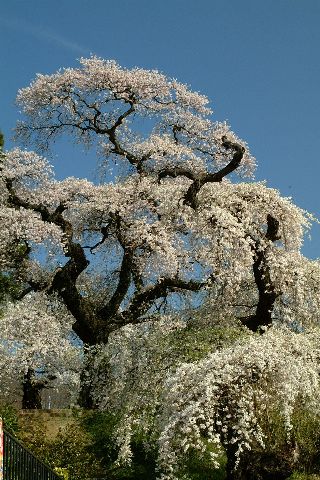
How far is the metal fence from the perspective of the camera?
11422mm

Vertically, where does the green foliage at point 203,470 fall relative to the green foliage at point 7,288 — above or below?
below

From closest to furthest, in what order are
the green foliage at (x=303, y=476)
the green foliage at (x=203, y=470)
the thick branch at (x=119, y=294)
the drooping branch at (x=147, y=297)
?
the green foliage at (x=203, y=470) < the green foliage at (x=303, y=476) < the drooping branch at (x=147, y=297) < the thick branch at (x=119, y=294)

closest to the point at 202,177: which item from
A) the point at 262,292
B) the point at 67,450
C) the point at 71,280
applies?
the point at 262,292

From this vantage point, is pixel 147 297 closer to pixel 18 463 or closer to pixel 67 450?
pixel 67 450

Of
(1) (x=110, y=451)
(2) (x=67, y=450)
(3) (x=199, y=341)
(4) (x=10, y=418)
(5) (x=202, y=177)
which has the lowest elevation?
(2) (x=67, y=450)

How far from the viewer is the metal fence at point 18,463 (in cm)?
1142

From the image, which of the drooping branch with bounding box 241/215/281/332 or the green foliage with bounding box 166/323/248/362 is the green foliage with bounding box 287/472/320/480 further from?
the green foliage with bounding box 166/323/248/362

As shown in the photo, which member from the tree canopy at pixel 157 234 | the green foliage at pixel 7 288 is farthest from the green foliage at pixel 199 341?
the green foliage at pixel 7 288

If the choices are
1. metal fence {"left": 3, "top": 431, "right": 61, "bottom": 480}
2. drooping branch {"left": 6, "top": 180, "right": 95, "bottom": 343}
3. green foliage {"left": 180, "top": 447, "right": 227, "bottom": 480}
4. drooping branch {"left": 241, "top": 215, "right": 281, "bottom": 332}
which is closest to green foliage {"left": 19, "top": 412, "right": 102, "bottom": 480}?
green foliage {"left": 180, "top": 447, "right": 227, "bottom": 480}

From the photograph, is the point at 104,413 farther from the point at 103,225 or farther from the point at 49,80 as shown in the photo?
the point at 49,80

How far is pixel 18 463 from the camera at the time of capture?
1192cm

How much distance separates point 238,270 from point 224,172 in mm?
3599

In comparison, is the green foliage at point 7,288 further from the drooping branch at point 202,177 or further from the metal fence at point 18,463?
the metal fence at point 18,463

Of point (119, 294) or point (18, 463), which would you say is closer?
point (18, 463)
